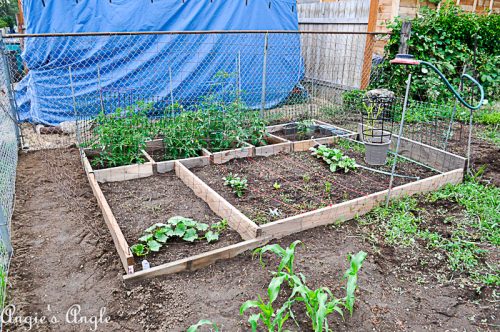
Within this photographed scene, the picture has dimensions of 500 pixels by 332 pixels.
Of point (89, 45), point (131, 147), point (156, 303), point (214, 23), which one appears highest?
point (214, 23)

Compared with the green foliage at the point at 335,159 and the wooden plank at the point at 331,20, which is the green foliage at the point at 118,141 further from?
the wooden plank at the point at 331,20

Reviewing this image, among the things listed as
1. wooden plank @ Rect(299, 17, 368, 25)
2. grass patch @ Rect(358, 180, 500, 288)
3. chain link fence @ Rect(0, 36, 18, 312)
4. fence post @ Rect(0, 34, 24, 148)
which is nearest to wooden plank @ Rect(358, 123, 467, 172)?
grass patch @ Rect(358, 180, 500, 288)

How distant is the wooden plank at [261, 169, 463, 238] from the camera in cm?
322

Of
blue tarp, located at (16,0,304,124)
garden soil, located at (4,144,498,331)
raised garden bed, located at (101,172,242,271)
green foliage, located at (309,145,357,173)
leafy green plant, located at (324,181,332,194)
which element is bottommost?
garden soil, located at (4,144,498,331)

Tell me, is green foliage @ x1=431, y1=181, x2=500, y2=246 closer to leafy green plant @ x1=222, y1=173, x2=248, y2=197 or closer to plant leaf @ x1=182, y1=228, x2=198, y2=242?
leafy green plant @ x1=222, y1=173, x2=248, y2=197

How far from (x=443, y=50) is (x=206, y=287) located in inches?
270

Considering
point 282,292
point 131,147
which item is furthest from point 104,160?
point 282,292

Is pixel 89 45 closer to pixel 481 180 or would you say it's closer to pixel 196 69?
pixel 196 69

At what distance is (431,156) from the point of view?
4.73m

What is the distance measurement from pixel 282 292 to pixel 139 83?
5.37 meters

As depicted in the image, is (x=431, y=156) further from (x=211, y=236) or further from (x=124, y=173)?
(x=124, y=173)

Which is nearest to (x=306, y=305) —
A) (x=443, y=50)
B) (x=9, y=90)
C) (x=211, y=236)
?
(x=211, y=236)

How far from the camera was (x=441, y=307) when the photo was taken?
8.23 feet

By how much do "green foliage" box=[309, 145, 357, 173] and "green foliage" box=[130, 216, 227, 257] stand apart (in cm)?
180
